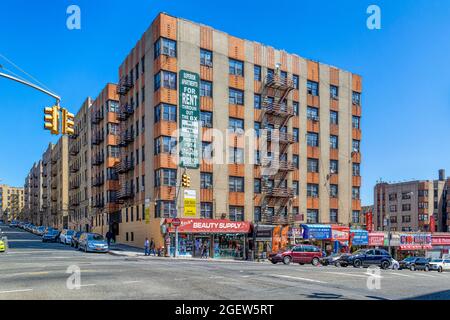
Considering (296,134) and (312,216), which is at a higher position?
(296,134)

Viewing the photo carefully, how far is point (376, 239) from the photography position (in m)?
62.5

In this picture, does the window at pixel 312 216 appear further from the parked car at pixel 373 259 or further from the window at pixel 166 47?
the window at pixel 166 47

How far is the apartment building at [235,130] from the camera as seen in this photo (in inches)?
1929

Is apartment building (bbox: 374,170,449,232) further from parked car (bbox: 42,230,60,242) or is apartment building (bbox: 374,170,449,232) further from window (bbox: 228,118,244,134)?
parked car (bbox: 42,230,60,242)

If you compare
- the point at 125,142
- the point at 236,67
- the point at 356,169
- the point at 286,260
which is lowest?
the point at 286,260

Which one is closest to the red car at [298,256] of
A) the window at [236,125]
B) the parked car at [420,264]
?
the parked car at [420,264]

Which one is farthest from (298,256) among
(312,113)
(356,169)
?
(356,169)

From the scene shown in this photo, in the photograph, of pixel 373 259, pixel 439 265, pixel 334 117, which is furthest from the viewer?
pixel 334 117

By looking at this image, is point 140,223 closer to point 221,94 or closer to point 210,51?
point 221,94

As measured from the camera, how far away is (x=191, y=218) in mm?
48625

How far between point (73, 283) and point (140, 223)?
36.3 metres

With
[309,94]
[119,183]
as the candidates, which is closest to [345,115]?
[309,94]

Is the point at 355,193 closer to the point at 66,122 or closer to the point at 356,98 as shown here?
the point at 356,98

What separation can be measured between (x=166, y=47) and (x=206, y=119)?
8633mm
